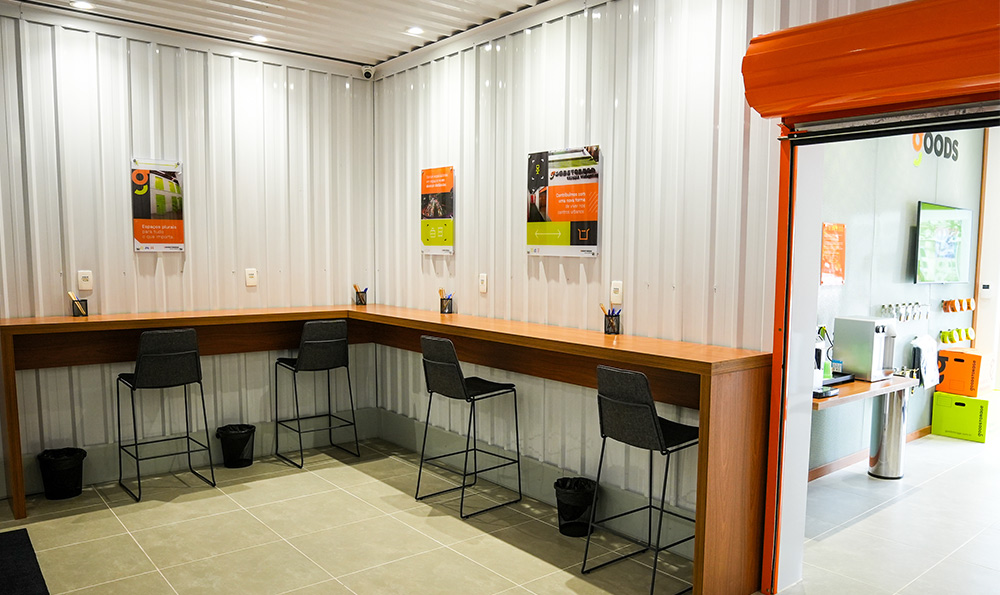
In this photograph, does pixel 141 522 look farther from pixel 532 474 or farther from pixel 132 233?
pixel 532 474

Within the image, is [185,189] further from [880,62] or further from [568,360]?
[880,62]

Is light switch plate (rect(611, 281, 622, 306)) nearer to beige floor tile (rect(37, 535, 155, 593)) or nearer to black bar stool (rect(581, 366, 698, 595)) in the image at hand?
black bar stool (rect(581, 366, 698, 595))

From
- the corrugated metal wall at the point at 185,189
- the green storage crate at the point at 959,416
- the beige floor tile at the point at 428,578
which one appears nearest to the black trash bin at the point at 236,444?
the corrugated metal wall at the point at 185,189

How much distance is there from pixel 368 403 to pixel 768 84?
4564 millimetres

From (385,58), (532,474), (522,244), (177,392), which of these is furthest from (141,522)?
(385,58)

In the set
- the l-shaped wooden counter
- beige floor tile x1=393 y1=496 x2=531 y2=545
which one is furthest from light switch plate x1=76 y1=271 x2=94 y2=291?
beige floor tile x1=393 y1=496 x2=531 y2=545

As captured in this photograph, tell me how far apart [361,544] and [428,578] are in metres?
0.61

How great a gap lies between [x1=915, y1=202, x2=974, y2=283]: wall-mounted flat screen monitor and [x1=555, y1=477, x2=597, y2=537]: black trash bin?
3.88 metres

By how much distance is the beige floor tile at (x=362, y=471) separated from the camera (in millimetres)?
5207

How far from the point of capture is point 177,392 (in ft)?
17.8

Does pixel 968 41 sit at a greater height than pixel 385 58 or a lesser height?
lesser

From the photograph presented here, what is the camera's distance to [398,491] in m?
4.96

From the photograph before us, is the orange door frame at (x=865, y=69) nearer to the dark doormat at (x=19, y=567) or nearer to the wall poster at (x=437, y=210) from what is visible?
the wall poster at (x=437, y=210)

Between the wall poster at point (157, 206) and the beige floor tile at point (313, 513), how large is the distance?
214 centimetres
